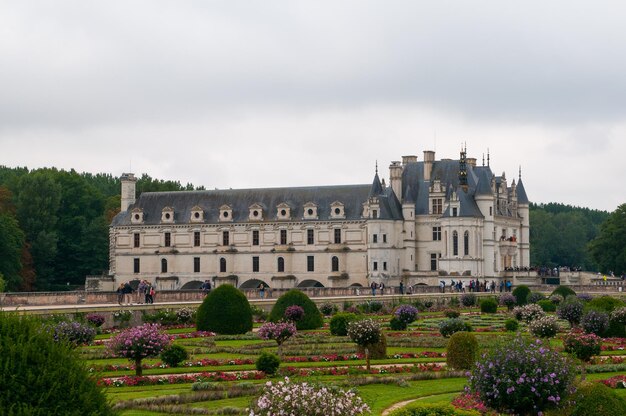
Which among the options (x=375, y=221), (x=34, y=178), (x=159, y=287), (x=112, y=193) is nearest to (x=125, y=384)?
(x=375, y=221)

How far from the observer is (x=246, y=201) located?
84.2 m

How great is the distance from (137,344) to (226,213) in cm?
5938

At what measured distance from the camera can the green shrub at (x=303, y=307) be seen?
38.8m

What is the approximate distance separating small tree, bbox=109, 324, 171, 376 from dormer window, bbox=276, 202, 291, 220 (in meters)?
56.9

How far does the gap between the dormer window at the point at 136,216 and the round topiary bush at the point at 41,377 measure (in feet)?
245

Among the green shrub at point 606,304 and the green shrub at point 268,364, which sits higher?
the green shrub at point 606,304

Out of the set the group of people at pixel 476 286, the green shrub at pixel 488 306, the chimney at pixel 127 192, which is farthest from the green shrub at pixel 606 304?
the chimney at pixel 127 192

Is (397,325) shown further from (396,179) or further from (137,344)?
(396,179)

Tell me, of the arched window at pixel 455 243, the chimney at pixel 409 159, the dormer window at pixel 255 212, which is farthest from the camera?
the chimney at pixel 409 159

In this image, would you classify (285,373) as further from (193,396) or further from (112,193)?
(112,193)

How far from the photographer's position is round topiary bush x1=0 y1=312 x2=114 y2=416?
10.2m

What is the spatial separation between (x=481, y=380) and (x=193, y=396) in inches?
246

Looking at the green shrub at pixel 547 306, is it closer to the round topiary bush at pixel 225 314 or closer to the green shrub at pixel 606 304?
the green shrub at pixel 606 304

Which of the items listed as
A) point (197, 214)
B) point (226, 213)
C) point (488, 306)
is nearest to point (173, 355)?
point (488, 306)
